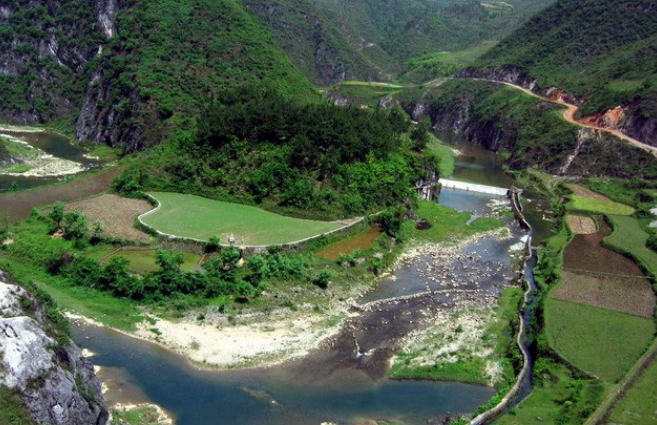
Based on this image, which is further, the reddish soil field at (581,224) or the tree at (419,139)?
the tree at (419,139)

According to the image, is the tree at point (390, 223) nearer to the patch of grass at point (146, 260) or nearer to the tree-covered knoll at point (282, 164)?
the tree-covered knoll at point (282, 164)

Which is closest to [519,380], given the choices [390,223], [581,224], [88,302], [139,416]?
[139,416]

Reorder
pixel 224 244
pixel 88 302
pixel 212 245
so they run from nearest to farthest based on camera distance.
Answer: pixel 88 302 < pixel 212 245 < pixel 224 244

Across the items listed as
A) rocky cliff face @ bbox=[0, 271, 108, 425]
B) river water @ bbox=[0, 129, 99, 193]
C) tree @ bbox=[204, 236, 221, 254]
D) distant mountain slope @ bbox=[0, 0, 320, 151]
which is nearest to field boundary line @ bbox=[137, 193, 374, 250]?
tree @ bbox=[204, 236, 221, 254]

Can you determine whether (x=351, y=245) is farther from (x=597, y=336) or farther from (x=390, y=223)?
(x=597, y=336)

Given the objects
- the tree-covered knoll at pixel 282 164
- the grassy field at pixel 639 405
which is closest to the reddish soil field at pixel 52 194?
the tree-covered knoll at pixel 282 164

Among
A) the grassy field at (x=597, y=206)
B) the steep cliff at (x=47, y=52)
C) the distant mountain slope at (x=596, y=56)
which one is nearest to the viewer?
the grassy field at (x=597, y=206)

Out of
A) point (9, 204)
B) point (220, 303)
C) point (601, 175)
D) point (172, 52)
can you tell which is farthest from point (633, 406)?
point (172, 52)
